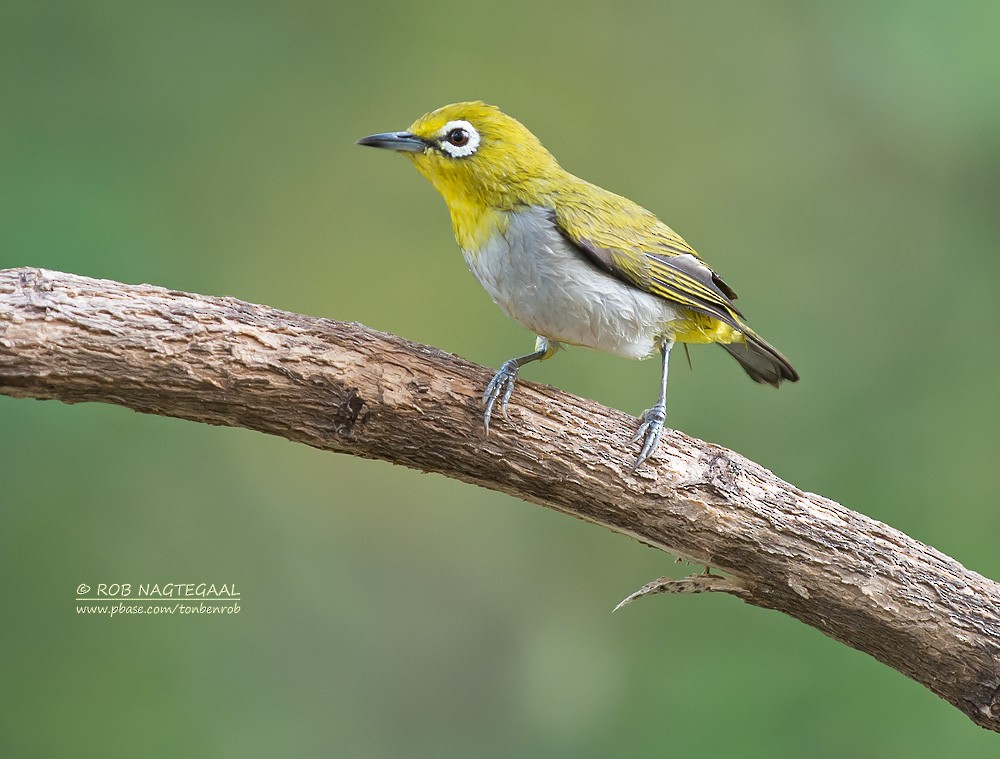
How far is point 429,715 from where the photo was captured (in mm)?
5395

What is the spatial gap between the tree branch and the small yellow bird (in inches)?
8.6

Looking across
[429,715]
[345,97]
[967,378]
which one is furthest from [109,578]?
[967,378]

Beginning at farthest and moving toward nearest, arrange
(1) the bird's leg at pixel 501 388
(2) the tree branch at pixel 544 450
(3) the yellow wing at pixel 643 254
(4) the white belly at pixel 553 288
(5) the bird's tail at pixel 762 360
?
(5) the bird's tail at pixel 762 360 → (3) the yellow wing at pixel 643 254 → (4) the white belly at pixel 553 288 → (1) the bird's leg at pixel 501 388 → (2) the tree branch at pixel 544 450

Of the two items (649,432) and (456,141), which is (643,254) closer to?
(649,432)

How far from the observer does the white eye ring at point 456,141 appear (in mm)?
3904

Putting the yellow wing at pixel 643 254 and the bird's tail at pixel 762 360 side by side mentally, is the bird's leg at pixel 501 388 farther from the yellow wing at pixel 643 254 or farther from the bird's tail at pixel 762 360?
the bird's tail at pixel 762 360

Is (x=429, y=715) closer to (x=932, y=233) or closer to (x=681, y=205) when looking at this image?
(x=681, y=205)

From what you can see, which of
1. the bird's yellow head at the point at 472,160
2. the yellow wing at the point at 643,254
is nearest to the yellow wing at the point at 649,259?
the yellow wing at the point at 643,254

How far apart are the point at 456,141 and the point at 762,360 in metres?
1.70

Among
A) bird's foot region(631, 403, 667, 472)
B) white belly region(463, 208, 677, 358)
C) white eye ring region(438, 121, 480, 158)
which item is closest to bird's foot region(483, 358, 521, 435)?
white belly region(463, 208, 677, 358)

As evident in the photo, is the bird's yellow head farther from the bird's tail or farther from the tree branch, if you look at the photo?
the bird's tail

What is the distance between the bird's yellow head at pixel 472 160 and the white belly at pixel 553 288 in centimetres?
11

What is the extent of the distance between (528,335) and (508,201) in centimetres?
206

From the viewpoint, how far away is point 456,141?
12.8 feet
